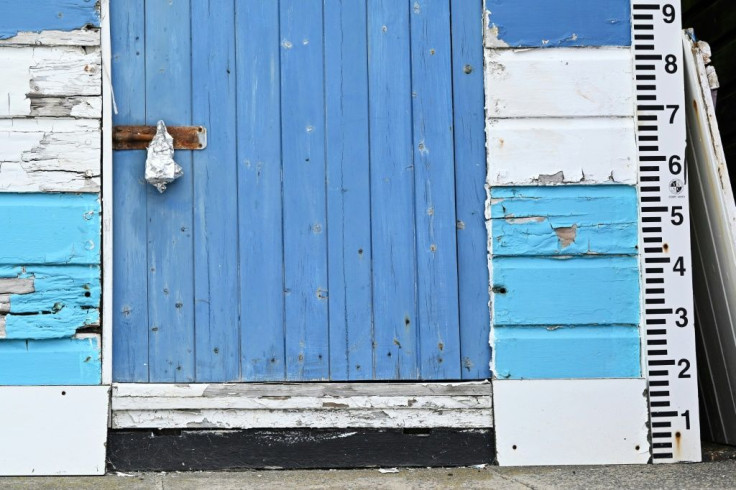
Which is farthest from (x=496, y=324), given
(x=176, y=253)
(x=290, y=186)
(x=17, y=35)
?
(x=17, y=35)

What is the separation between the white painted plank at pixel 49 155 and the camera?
3.31 metres

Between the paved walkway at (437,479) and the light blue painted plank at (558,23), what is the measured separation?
161cm

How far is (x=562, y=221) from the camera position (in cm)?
343

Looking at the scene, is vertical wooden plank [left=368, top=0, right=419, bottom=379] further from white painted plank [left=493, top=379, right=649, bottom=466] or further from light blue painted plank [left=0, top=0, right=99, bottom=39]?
light blue painted plank [left=0, top=0, right=99, bottom=39]

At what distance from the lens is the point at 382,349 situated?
344 cm

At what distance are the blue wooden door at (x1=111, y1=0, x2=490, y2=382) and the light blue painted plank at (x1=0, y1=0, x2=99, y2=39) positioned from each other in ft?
0.34

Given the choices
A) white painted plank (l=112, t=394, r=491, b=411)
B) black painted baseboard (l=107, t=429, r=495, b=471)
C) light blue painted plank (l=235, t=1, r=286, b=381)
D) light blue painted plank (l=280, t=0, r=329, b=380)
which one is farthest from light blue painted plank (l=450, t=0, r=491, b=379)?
light blue painted plank (l=235, t=1, r=286, b=381)

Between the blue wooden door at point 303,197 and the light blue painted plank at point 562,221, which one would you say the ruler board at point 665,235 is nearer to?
the light blue painted plank at point 562,221

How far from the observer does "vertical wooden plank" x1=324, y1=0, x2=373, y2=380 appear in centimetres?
343

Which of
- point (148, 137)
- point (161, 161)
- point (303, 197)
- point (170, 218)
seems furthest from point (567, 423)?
point (148, 137)

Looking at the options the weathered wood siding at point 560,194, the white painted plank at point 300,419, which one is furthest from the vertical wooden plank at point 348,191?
the weathered wood siding at point 560,194

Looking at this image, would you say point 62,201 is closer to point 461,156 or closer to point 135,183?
point 135,183

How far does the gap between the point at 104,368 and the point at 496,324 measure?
57.7 inches

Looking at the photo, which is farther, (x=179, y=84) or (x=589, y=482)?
(x=179, y=84)
